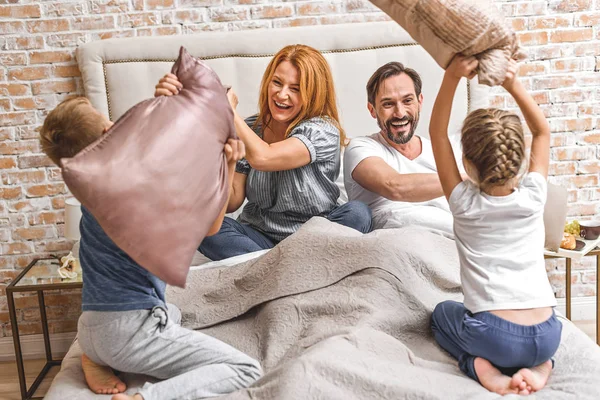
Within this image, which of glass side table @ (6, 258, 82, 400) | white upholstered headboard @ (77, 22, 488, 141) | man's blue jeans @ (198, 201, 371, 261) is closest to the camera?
man's blue jeans @ (198, 201, 371, 261)

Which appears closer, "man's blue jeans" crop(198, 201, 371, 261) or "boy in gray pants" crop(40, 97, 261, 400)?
"boy in gray pants" crop(40, 97, 261, 400)

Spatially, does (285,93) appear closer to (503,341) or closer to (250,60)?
(250,60)

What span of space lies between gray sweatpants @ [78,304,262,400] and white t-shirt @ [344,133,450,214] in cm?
119

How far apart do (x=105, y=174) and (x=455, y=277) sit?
119cm

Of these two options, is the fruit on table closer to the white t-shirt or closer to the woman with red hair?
the white t-shirt

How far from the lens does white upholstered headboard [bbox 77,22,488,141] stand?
298cm

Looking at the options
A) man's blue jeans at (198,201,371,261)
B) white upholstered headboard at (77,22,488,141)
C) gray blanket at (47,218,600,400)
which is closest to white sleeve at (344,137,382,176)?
man's blue jeans at (198,201,371,261)

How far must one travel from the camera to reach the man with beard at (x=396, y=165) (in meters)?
2.53

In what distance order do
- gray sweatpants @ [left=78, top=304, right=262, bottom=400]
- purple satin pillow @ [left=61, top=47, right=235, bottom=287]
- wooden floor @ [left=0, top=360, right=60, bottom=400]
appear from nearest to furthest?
purple satin pillow @ [left=61, top=47, right=235, bottom=287] < gray sweatpants @ [left=78, top=304, right=262, bottom=400] < wooden floor @ [left=0, top=360, right=60, bottom=400]

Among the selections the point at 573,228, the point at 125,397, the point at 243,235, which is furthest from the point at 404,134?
the point at 125,397

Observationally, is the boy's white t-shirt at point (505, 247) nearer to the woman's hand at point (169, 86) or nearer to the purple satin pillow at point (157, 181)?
the purple satin pillow at point (157, 181)

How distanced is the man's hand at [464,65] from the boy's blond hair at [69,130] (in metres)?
0.85

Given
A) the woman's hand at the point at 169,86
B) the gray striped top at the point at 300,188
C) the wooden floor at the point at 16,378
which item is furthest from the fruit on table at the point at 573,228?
the wooden floor at the point at 16,378

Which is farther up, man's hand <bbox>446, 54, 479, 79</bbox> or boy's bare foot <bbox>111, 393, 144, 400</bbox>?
man's hand <bbox>446, 54, 479, 79</bbox>
